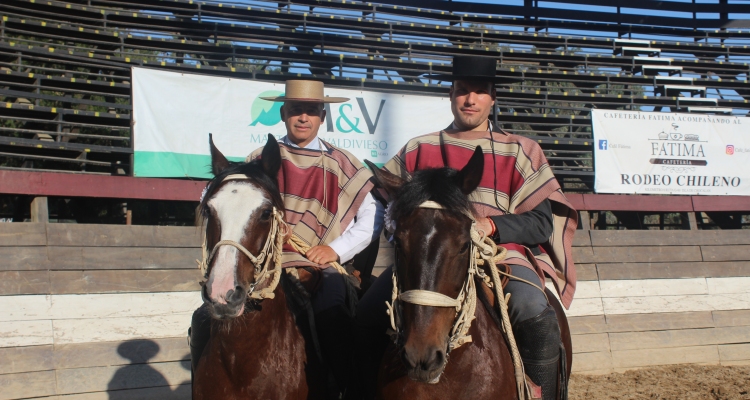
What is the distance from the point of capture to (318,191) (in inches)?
149

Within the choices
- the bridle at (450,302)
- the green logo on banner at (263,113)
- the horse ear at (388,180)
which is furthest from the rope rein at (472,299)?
the green logo on banner at (263,113)

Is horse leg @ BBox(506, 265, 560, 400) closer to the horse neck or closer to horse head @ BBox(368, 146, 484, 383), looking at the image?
horse head @ BBox(368, 146, 484, 383)

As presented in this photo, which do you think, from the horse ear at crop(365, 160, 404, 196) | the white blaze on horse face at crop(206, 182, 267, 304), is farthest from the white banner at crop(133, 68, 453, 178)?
the horse ear at crop(365, 160, 404, 196)

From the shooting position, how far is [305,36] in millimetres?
14359

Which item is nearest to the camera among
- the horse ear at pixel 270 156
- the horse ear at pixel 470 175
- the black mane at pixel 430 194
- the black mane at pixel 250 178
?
the black mane at pixel 430 194

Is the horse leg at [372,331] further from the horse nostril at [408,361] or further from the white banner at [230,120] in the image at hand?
the white banner at [230,120]

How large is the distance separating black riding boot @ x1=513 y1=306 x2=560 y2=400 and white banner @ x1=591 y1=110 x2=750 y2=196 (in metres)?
7.95

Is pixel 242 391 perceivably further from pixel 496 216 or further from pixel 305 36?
pixel 305 36

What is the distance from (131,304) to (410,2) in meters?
13.3

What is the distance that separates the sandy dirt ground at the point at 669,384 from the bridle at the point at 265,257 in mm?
4288

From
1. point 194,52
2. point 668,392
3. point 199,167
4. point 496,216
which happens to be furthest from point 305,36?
point 496,216

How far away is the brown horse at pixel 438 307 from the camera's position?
2379 millimetres

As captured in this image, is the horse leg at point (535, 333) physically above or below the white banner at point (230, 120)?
below

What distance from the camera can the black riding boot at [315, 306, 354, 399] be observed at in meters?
3.44
